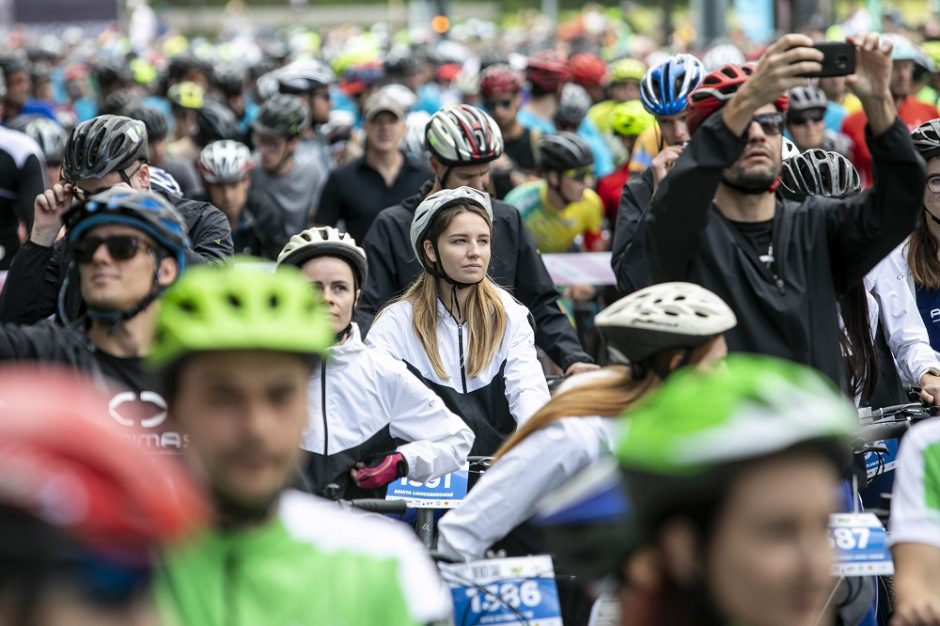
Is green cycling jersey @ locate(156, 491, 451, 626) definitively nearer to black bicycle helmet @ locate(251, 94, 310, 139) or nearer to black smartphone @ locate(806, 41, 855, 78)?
black smartphone @ locate(806, 41, 855, 78)

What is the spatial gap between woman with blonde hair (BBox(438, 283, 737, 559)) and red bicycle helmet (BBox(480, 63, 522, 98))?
1082 centimetres

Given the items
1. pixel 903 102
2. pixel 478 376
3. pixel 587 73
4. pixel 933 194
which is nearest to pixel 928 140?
pixel 933 194

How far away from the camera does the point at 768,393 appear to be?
3.10m

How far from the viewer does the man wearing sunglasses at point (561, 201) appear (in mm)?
13109

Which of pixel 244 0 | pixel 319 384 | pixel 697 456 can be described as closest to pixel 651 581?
pixel 697 456

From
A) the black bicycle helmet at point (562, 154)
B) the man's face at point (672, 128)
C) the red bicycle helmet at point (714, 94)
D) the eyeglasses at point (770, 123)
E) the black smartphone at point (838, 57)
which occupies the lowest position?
the black bicycle helmet at point (562, 154)

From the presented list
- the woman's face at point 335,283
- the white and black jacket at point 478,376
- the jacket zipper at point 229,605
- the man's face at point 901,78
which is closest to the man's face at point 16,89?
the man's face at point 901,78

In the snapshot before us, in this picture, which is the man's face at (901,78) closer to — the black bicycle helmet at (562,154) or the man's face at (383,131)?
the black bicycle helmet at (562,154)

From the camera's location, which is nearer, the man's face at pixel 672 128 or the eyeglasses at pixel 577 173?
the man's face at pixel 672 128

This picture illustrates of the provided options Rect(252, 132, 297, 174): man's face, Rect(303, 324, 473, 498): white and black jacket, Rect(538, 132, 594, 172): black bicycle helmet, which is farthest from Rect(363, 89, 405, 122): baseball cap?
Rect(303, 324, 473, 498): white and black jacket

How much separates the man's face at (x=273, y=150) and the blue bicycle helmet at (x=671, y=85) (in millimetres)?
4501

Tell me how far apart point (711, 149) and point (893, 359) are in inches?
111

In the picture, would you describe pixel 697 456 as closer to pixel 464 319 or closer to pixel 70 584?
pixel 70 584

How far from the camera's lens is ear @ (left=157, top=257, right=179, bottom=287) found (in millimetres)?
5316
